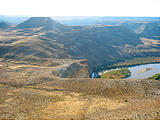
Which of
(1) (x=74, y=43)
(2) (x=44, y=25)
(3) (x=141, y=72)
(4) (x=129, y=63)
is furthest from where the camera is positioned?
(2) (x=44, y=25)

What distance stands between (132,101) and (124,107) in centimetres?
413

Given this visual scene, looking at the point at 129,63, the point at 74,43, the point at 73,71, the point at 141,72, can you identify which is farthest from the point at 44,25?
the point at 73,71

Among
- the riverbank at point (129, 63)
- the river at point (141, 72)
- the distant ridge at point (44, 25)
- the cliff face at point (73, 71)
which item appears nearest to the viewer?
the cliff face at point (73, 71)

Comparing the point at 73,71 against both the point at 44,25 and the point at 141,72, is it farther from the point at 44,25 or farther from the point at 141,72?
the point at 44,25

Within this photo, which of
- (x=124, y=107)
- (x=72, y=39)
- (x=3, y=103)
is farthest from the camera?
(x=72, y=39)

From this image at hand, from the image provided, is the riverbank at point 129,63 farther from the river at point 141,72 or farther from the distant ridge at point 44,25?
the distant ridge at point 44,25

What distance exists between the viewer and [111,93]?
1337 inches

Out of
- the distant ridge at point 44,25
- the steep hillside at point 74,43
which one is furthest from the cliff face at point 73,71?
the distant ridge at point 44,25

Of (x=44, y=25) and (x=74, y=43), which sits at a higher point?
(x=44, y=25)

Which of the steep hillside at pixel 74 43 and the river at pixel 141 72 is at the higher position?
the steep hillside at pixel 74 43

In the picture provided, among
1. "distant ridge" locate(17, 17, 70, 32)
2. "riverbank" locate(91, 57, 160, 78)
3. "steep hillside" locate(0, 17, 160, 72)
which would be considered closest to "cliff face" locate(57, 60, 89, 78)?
"steep hillside" locate(0, 17, 160, 72)

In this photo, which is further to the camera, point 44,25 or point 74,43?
point 44,25

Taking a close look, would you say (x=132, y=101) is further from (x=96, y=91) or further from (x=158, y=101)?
(x=96, y=91)

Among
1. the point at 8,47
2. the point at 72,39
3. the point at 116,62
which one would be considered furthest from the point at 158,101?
the point at 72,39
